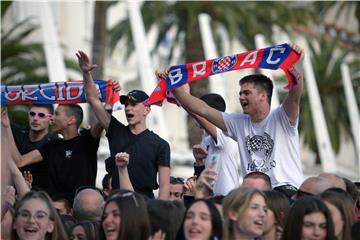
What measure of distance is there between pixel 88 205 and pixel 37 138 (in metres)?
2.14

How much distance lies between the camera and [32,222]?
8.04 meters

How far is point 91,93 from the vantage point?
10.5m

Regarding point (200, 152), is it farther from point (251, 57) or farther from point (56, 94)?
point (56, 94)

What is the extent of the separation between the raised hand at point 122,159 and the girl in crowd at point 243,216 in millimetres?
1771

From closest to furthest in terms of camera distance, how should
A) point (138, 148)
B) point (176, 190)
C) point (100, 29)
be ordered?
point (138, 148) < point (176, 190) < point (100, 29)

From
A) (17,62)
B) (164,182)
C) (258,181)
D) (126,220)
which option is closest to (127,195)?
(126,220)

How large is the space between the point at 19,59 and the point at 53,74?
2.08m

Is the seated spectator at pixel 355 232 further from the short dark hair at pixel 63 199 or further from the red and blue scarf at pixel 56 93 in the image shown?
the red and blue scarf at pixel 56 93

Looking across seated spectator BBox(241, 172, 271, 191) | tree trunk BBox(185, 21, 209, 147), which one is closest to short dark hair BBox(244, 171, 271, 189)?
seated spectator BBox(241, 172, 271, 191)

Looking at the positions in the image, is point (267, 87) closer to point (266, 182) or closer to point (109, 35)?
point (266, 182)

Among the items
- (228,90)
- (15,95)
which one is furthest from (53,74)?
(228,90)

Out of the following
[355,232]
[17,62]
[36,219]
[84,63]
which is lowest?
[355,232]

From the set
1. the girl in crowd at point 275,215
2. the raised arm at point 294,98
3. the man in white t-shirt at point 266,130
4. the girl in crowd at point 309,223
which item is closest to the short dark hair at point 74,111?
the man in white t-shirt at point 266,130

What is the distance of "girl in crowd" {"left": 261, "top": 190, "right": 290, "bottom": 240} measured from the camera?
27.0ft
